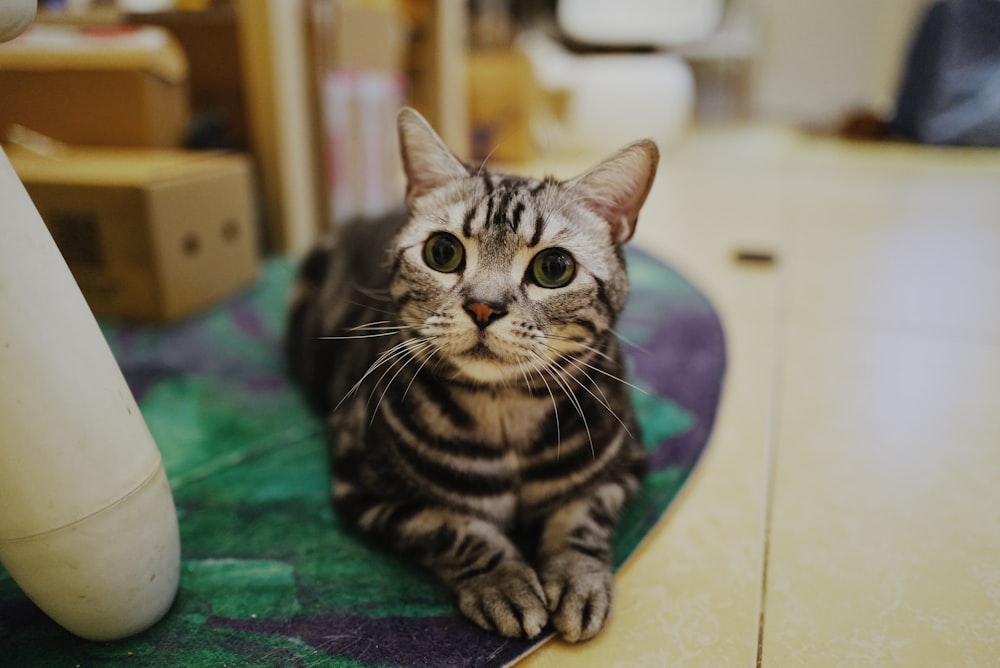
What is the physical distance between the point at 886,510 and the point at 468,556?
0.65m

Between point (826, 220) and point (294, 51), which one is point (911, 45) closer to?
point (826, 220)

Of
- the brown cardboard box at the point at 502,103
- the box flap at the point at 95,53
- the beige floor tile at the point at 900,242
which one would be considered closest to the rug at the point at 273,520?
the beige floor tile at the point at 900,242

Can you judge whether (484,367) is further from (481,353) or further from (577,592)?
(577,592)

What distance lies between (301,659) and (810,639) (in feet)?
1.89

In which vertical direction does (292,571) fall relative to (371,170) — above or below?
below

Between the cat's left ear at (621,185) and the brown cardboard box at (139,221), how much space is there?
1095 mm

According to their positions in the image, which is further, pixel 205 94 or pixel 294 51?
pixel 205 94

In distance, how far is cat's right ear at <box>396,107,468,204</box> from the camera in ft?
3.05

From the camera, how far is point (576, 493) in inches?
37.0

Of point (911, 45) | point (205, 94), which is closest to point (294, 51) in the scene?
point (205, 94)

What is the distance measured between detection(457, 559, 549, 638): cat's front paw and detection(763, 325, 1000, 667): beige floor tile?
10.4 inches

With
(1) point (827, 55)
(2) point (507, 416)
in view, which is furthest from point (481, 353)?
(1) point (827, 55)

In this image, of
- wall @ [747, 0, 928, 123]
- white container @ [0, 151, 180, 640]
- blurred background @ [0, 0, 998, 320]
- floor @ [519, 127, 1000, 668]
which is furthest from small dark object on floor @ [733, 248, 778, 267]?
wall @ [747, 0, 928, 123]

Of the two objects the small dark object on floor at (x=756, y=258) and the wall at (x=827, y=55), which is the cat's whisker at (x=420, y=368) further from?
the wall at (x=827, y=55)
